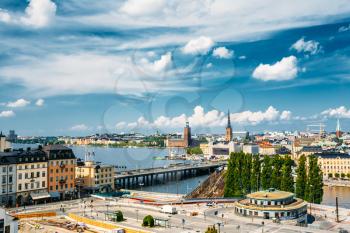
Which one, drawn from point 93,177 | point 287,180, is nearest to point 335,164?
point 287,180

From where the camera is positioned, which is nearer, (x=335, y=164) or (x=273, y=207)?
(x=273, y=207)

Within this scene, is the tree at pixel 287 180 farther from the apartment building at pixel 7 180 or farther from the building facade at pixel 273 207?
the apartment building at pixel 7 180

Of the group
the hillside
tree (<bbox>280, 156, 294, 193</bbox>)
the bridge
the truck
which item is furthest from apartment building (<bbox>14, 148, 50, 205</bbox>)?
the bridge

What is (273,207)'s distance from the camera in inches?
1519

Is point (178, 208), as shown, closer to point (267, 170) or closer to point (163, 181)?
point (267, 170)

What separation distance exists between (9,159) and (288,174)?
3611 cm

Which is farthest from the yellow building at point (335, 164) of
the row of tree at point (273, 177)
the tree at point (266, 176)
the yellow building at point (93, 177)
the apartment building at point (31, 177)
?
the apartment building at point (31, 177)

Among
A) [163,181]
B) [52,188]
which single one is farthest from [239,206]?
[163,181]

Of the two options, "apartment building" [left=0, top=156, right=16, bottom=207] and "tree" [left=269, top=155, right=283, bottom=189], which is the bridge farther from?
"tree" [left=269, top=155, right=283, bottom=189]

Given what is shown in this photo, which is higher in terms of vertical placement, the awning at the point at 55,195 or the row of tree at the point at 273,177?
the row of tree at the point at 273,177

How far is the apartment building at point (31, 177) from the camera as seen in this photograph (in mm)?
53344

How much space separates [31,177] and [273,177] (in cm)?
3260

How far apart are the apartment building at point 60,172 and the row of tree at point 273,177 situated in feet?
75.4

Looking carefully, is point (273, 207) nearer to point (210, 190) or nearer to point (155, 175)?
point (210, 190)
